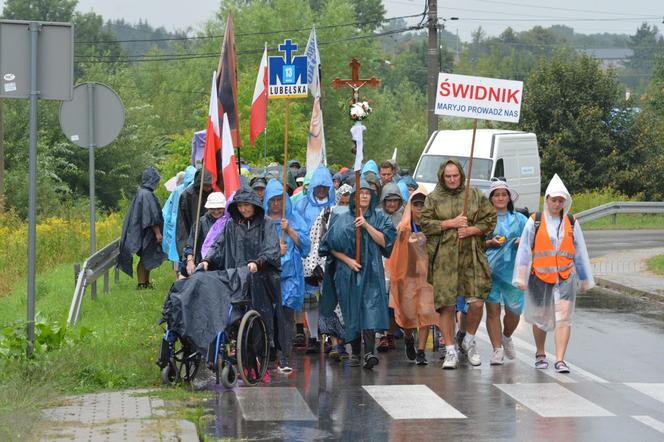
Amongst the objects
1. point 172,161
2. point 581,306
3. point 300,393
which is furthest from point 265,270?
point 172,161

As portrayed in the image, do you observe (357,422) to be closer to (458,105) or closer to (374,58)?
(458,105)

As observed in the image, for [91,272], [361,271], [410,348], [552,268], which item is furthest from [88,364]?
[91,272]

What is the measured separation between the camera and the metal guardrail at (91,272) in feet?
45.8

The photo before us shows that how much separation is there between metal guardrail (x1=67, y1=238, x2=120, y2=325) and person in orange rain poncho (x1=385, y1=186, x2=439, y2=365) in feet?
10.0

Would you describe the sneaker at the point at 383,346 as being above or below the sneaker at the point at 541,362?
below

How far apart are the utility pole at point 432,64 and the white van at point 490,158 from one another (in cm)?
396

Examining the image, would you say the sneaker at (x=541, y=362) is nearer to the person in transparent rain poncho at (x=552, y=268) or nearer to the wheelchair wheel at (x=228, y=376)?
the person in transparent rain poncho at (x=552, y=268)

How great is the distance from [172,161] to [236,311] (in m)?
19.9

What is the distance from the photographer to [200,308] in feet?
35.5

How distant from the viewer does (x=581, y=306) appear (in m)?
18.1

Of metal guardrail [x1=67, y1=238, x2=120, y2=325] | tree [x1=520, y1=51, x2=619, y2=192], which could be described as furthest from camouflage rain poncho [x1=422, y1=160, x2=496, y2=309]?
tree [x1=520, y1=51, x2=619, y2=192]

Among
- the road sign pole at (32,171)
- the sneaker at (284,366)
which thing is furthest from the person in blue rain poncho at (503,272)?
the road sign pole at (32,171)

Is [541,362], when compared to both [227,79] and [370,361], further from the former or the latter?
[227,79]

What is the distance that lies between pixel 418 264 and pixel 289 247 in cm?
Result: 119
